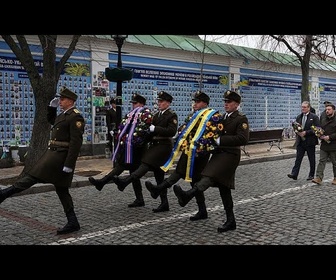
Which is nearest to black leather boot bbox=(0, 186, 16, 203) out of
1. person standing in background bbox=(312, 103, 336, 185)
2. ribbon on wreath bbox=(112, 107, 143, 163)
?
ribbon on wreath bbox=(112, 107, 143, 163)

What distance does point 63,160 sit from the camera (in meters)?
5.68

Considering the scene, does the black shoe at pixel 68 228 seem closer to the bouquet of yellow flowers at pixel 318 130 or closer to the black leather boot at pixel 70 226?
the black leather boot at pixel 70 226

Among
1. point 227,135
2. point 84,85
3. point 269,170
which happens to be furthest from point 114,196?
point 84,85

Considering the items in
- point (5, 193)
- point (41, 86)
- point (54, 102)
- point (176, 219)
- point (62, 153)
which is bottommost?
point (176, 219)

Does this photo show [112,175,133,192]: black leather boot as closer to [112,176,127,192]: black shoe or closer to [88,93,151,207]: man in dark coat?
[112,176,127,192]: black shoe

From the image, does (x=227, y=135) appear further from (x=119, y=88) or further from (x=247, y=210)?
(x=119, y=88)

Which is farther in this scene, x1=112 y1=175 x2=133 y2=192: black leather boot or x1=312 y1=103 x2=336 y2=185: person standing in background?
x1=312 y1=103 x2=336 y2=185: person standing in background

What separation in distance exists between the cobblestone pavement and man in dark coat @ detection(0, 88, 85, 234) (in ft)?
1.69

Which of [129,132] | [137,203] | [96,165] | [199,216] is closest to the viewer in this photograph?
[199,216]

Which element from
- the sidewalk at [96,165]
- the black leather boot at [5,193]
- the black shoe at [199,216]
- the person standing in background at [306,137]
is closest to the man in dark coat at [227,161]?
the black shoe at [199,216]

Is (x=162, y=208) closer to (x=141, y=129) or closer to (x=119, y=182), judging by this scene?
(x=119, y=182)

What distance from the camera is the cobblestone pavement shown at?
536 cm

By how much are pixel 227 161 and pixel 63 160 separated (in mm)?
2233

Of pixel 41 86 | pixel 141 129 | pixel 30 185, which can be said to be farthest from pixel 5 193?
pixel 41 86
